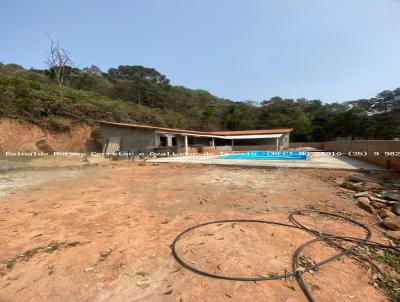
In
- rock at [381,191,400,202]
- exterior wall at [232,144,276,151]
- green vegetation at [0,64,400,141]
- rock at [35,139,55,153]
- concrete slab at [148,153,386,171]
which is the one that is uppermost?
green vegetation at [0,64,400,141]

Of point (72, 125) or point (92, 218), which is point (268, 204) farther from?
point (72, 125)

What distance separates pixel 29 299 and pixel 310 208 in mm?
4747

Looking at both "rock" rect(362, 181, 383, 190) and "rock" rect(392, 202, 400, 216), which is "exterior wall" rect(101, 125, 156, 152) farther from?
"rock" rect(392, 202, 400, 216)

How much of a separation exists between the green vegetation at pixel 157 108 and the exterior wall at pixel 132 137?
3.11 metres

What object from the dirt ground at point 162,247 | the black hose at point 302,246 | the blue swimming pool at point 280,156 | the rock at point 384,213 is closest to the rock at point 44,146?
the dirt ground at point 162,247

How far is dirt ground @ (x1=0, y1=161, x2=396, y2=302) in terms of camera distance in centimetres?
233

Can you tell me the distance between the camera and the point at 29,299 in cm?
226

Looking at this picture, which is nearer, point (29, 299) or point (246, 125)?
point (29, 299)

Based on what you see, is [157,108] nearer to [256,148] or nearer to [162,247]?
[256,148]

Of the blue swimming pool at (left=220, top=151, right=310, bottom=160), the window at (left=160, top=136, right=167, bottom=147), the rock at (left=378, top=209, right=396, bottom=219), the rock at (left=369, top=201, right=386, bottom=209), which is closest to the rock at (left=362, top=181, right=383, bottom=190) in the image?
the rock at (left=369, top=201, right=386, bottom=209)

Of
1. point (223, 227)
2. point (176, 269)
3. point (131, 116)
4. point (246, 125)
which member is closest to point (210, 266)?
point (176, 269)

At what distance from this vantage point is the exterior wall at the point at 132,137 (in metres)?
19.9

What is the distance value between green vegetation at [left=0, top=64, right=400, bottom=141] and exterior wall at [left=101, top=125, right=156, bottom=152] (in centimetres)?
311

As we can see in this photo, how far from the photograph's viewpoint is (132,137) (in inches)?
803
